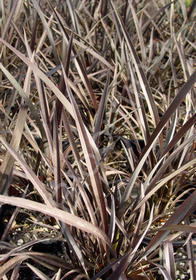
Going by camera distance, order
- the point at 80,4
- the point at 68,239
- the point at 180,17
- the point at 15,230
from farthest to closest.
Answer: the point at 180,17
the point at 80,4
the point at 15,230
the point at 68,239

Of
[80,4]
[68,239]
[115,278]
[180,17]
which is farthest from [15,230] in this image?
[180,17]

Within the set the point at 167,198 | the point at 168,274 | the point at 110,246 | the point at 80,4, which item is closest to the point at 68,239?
the point at 110,246

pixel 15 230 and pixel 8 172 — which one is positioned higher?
pixel 8 172

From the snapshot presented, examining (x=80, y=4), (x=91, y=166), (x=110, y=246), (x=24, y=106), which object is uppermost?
(x=80, y=4)

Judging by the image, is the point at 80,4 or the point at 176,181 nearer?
the point at 176,181

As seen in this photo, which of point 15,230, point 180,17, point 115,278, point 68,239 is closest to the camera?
point 115,278

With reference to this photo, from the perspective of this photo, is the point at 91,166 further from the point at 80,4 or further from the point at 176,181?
the point at 80,4

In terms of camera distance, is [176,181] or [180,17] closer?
[176,181]

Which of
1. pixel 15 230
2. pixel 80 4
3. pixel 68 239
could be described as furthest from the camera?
pixel 80 4

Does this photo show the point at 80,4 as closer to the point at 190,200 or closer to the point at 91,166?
the point at 91,166
